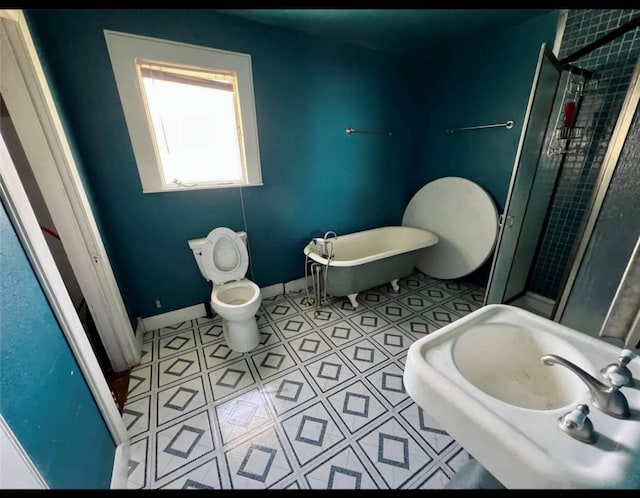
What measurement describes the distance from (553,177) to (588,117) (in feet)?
1.42

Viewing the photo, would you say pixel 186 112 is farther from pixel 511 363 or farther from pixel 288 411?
pixel 511 363

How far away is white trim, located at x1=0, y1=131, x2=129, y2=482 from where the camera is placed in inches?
30.6

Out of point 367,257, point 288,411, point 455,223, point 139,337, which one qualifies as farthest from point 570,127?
point 139,337

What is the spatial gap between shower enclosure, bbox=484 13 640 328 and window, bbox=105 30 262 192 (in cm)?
201

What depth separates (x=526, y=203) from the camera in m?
1.89

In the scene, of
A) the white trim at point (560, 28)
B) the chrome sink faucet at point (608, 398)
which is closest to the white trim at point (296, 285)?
the chrome sink faucet at point (608, 398)

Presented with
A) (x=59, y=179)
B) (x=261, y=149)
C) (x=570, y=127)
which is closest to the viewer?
(x=59, y=179)

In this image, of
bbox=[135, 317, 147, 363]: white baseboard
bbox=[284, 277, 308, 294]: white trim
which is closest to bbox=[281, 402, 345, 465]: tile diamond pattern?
bbox=[135, 317, 147, 363]: white baseboard

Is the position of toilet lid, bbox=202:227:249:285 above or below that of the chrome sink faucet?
below

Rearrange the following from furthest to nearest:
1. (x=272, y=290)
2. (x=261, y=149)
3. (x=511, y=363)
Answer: (x=272, y=290) → (x=261, y=149) → (x=511, y=363)

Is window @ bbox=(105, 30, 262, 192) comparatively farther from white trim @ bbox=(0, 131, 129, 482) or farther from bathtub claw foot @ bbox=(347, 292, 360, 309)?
bathtub claw foot @ bbox=(347, 292, 360, 309)

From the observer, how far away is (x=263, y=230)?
2375 millimetres

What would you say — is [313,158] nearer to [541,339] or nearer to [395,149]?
[395,149]

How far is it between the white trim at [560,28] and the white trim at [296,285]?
2841 mm
